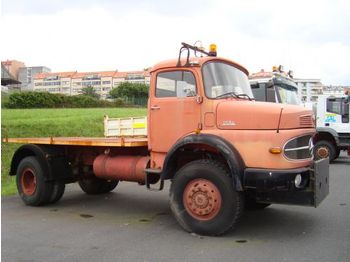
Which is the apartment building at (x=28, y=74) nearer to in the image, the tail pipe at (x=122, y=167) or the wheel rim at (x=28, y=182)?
the wheel rim at (x=28, y=182)

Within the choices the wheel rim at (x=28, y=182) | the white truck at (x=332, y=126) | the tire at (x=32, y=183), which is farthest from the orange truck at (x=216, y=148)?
the white truck at (x=332, y=126)

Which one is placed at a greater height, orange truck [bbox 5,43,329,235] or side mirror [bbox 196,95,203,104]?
side mirror [bbox 196,95,203,104]

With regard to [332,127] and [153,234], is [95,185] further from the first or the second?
[332,127]

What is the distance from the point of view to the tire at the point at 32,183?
8695mm

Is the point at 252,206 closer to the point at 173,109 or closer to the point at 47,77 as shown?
the point at 173,109

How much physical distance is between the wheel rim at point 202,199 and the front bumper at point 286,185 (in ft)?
1.52

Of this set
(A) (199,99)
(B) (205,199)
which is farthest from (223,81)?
(B) (205,199)

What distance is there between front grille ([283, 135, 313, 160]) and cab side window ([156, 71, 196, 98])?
162cm

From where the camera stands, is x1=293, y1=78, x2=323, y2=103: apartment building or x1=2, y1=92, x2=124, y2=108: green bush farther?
x1=2, y1=92, x2=124, y2=108: green bush

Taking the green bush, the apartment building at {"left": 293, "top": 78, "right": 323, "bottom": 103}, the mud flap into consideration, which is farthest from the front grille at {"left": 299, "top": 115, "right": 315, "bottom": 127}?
the green bush

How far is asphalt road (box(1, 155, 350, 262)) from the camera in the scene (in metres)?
5.48

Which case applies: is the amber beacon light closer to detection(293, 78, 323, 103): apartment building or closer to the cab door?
the cab door

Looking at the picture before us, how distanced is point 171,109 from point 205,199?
59.2 inches

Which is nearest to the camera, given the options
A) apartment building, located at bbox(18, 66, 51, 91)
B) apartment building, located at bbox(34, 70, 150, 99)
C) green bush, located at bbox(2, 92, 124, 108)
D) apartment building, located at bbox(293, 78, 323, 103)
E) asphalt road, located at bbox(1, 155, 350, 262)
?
asphalt road, located at bbox(1, 155, 350, 262)
